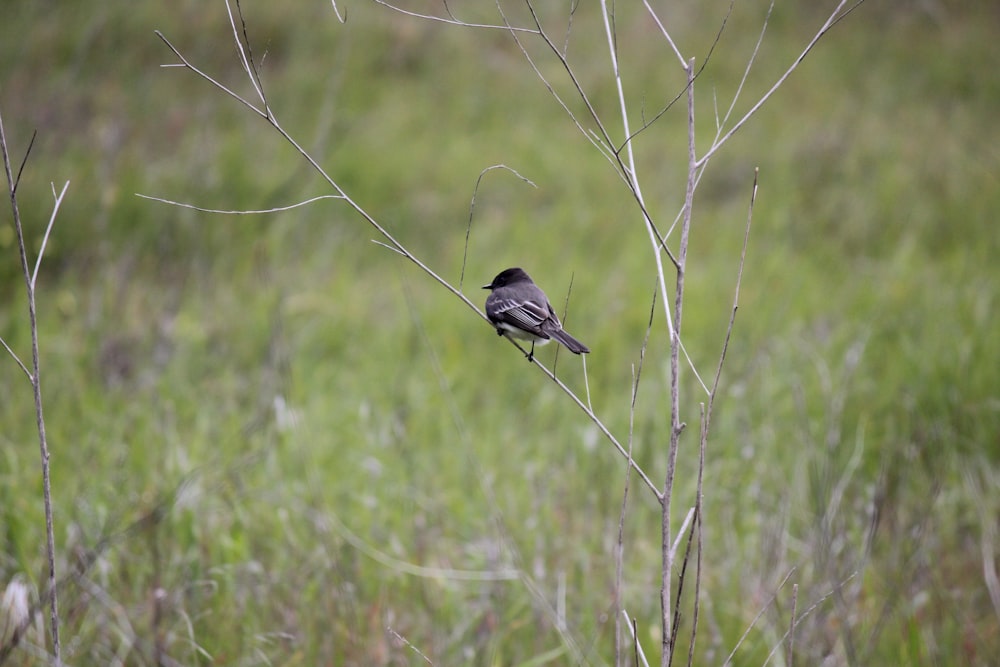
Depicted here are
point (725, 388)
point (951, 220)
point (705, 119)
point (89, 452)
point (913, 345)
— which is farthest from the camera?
point (705, 119)

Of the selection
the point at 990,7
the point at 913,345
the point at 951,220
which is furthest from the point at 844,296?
the point at 990,7

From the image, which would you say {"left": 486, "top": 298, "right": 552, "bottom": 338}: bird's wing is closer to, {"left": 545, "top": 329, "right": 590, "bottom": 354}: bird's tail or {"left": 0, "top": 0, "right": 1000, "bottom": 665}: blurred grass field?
{"left": 545, "top": 329, "right": 590, "bottom": 354}: bird's tail

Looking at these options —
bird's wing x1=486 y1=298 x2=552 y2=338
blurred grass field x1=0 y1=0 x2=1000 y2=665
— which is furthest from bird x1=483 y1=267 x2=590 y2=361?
blurred grass field x1=0 y1=0 x2=1000 y2=665

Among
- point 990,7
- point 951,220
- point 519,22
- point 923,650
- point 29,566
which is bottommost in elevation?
point 29,566

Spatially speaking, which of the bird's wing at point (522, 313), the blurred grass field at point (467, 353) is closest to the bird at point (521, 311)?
the bird's wing at point (522, 313)

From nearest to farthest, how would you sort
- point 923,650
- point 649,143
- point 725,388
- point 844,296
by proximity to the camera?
point 923,650 < point 725,388 < point 844,296 < point 649,143

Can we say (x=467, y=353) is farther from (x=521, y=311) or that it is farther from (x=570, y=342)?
(x=570, y=342)

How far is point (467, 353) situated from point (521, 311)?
2.80 m

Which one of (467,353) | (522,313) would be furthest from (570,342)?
(467,353)

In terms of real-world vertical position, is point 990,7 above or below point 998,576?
above

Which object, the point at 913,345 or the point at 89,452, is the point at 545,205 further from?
the point at 89,452

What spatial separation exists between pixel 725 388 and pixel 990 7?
11.0 metres

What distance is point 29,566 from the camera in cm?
318

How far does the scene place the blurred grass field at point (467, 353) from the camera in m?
3.09
